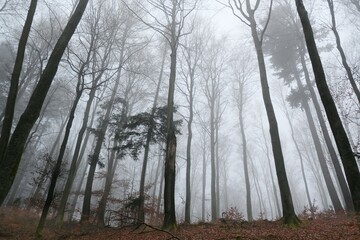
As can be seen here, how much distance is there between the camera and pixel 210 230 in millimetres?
8016

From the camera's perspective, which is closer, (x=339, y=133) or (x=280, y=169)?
(x=339, y=133)

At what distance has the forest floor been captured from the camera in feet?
19.8

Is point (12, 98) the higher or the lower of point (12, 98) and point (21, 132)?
the higher

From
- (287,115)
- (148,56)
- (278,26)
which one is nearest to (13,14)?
(148,56)

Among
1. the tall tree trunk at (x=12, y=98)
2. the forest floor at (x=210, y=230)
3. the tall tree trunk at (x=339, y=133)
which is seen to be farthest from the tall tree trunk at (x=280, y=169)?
the tall tree trunk at (x=12, y=98)

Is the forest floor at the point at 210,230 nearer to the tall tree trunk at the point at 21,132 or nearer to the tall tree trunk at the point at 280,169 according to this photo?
the tall tree trunk at the point at 280,169

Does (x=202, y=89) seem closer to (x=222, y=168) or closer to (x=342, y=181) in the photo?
(x=342, y=181)

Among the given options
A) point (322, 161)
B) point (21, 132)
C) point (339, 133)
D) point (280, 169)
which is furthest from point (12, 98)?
point (322, 161)

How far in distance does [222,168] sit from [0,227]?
108ft

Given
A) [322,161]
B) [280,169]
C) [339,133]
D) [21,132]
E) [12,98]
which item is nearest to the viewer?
[21,132]

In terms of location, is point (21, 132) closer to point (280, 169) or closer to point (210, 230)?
point (210, 230)

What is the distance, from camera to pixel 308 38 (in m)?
6.23

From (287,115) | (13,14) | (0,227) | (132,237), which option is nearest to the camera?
(132,237)

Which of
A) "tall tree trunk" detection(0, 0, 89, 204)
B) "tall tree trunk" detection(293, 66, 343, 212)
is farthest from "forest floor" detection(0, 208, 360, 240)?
"tall tree trunk" detection(0, 0, 89, 204)
